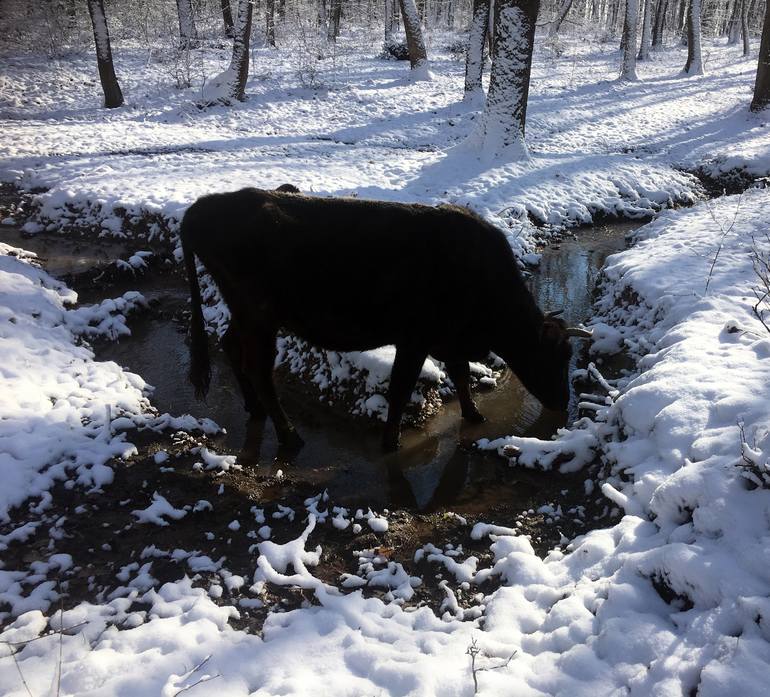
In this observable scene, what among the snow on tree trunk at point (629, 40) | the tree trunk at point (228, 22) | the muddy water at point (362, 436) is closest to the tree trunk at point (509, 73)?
the muddy water at point (362, 436)

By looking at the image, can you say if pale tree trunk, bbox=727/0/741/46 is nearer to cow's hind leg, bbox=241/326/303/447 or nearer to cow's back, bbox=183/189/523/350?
cow's back, bbox=183/189/523/350

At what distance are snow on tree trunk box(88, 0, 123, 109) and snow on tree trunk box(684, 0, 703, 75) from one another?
2331cm

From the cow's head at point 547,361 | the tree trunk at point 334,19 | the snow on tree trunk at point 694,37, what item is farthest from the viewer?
the tree trunk at point 334,19

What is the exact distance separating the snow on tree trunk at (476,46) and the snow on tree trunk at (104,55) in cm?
1057

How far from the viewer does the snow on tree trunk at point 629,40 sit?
22.9 m

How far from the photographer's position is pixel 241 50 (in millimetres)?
16703

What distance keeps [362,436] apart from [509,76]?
8831mm

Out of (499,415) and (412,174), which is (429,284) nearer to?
(499,415)

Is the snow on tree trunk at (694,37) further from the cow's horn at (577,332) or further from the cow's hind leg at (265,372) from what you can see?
the cow's hind leg at (265,372)

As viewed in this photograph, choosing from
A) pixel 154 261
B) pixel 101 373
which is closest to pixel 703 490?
pixel 101 373

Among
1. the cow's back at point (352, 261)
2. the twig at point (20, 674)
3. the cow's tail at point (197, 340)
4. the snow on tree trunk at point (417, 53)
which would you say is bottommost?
the twig at point (20, 674)

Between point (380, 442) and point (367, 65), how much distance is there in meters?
23.4

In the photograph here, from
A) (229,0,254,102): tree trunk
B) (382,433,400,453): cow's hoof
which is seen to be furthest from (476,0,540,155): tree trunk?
(229,0,254,102): tree trunk

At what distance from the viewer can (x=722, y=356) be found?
4258mm
